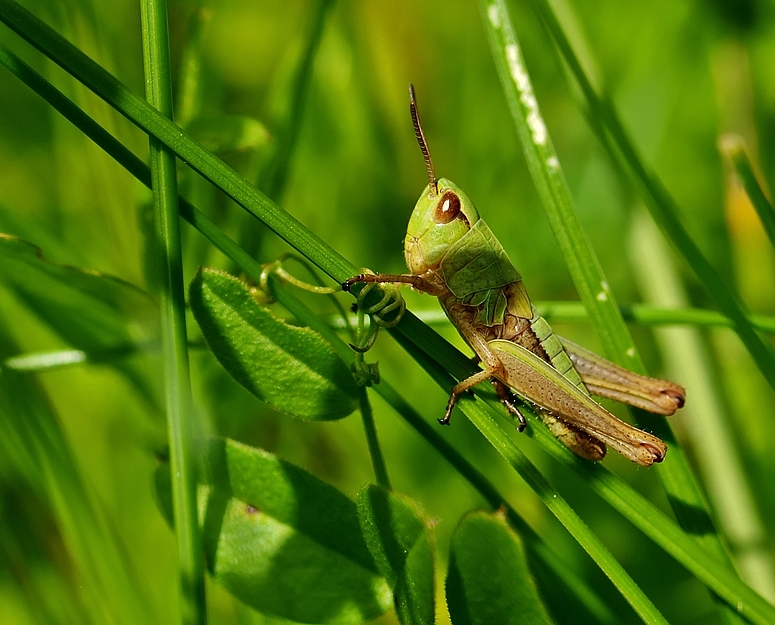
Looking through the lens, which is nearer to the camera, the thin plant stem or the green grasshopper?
the thin plant stem

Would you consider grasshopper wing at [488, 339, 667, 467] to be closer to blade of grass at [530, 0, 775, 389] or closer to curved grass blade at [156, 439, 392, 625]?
blade of grass at [530, 0, 775, 389]

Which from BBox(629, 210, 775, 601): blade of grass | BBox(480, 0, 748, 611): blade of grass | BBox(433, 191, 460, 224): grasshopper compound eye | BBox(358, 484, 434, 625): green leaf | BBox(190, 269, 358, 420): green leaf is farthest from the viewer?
BBox(629, 210, 775, 601): blade of grass

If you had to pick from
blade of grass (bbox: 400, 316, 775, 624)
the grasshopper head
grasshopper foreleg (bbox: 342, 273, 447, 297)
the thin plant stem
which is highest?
the grasshopper head

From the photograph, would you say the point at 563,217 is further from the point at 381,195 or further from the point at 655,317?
the point at 381,195

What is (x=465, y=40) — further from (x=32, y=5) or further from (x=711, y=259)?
(x=32, y=5)

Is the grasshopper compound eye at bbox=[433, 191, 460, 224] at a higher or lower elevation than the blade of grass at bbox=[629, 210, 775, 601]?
higher

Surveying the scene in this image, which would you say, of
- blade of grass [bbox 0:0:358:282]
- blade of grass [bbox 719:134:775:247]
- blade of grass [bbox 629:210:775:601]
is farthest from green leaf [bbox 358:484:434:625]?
blade of grass [bbox 629:210:775:601]
